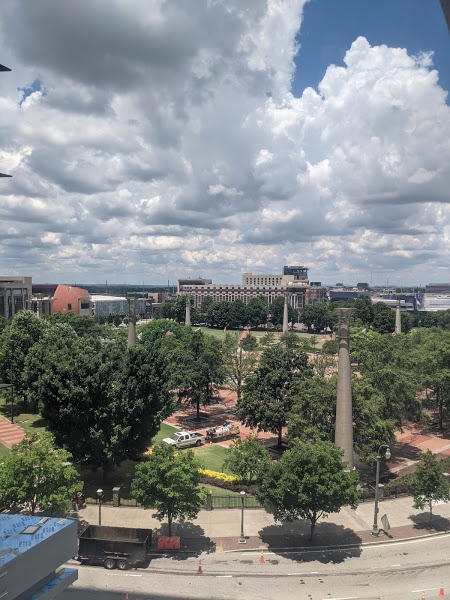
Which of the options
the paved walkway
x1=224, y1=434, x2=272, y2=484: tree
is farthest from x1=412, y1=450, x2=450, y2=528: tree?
the paved walkway

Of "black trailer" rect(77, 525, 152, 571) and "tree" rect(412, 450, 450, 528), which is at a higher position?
"tree" rect(412, 450, 450, 528)

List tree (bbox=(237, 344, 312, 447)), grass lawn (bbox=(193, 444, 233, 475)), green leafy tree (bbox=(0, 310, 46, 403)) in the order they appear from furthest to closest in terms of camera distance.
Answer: green leafy tree (bbox=(0, 310, 46, 403)) → tree (bbox=(237, 344, 312, 447)) → grass lawn (bbox=(193, 444, 233, 475))

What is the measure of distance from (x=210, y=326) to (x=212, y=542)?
150 m

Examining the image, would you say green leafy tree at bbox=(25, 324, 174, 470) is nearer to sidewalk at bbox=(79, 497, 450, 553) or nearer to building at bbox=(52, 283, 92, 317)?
sidewalk at bbox=(79, 497, 450, 553)

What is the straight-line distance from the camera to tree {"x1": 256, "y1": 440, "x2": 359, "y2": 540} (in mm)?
26172

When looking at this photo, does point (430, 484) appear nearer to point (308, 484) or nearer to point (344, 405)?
point (344, 405)

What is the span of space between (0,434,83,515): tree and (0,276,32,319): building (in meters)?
128

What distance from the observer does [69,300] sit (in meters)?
158

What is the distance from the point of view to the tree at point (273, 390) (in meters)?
43.0

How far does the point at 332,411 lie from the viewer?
38.2m

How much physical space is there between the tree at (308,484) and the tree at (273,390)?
14.0m

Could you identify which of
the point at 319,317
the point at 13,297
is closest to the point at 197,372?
the point at 319,317

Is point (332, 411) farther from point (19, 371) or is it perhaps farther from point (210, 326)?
point (210, 326)

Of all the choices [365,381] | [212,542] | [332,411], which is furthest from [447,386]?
[212,542]
